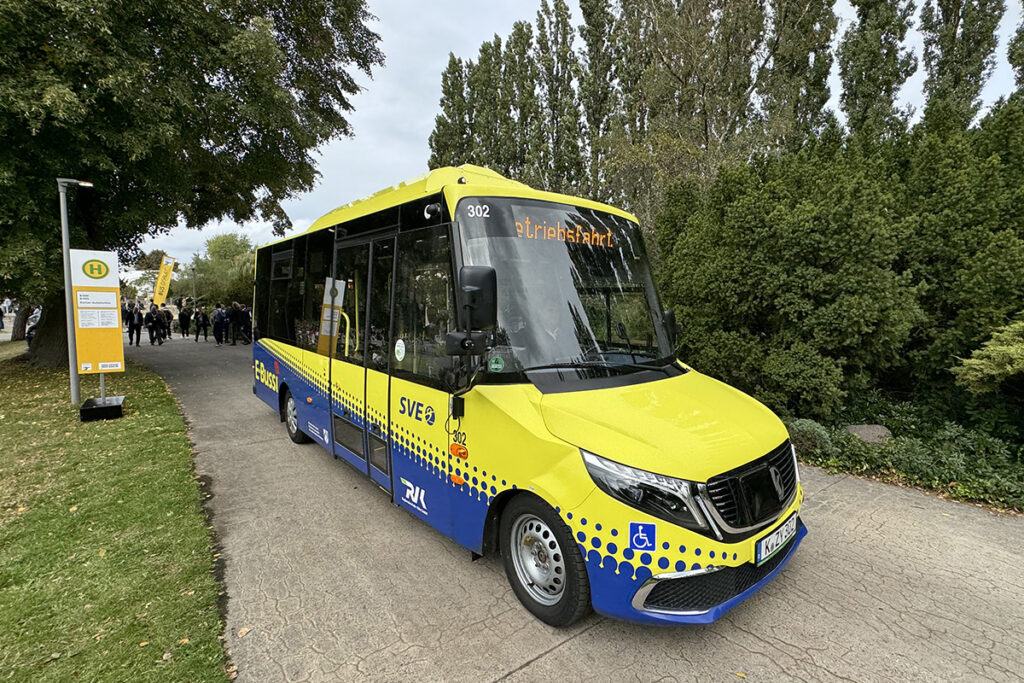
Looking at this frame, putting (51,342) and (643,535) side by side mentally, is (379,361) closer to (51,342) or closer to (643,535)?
(643,535)

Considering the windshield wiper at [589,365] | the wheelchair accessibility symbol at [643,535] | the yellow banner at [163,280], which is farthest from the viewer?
the yellow banner at [163,280]

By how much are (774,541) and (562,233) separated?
249cm

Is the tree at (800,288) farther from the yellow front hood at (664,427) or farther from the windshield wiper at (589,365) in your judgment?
the windshield wiper at (589,365)

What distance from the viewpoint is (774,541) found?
2.95m

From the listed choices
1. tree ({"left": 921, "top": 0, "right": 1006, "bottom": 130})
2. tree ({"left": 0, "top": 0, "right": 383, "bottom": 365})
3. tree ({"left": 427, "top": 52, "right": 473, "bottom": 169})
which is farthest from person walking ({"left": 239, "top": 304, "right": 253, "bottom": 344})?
tree ({"left": 921, "top": 0, "right": 1006, "bottom": 130})

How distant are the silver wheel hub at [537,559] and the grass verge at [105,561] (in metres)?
1.82

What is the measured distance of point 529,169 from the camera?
67.1 ft

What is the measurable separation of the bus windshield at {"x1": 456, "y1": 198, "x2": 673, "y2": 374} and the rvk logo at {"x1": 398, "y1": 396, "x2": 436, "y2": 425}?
0.83 m

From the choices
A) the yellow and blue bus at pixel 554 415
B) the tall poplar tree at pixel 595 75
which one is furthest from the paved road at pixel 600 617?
the tall poplar tree at pixel 595 75

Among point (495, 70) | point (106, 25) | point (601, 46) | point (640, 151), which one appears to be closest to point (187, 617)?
point (106, 25)

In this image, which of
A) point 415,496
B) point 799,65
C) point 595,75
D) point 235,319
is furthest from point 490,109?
point 415,496

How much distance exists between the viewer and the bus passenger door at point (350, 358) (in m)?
4.83

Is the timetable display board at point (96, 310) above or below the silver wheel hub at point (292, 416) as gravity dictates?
above

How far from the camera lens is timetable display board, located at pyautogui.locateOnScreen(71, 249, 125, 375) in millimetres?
8320
